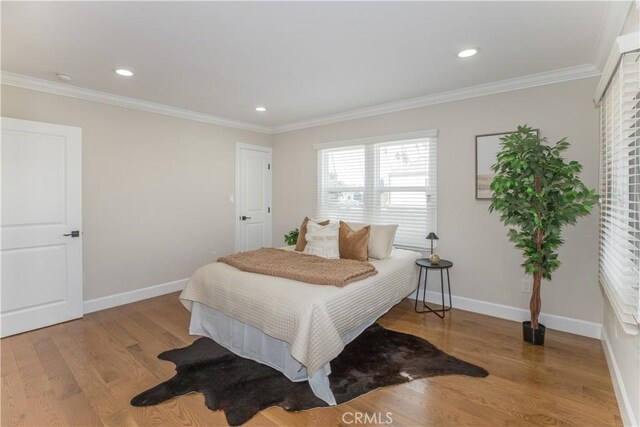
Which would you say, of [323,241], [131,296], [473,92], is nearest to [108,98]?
[131,296]

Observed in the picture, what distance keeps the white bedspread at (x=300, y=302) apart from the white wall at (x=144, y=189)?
138cm

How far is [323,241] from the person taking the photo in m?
3.61

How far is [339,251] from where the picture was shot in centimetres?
357

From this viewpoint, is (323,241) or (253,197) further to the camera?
(253,197)

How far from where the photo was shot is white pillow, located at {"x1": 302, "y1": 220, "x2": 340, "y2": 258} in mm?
3549

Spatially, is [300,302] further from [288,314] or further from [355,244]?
[355,244]

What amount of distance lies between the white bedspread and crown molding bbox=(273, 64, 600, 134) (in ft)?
6.63

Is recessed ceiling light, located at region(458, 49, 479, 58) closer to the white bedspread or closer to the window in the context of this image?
the window

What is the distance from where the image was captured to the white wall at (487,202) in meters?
2.94

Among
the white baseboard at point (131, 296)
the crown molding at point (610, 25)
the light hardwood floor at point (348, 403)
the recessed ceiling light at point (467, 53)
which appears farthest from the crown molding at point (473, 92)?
the white baseboard at point (131, 296)

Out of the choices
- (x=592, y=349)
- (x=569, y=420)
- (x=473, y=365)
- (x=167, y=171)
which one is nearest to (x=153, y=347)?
(x=167, y=171)

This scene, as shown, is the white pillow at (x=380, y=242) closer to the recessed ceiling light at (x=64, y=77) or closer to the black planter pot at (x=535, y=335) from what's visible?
the black planter pot at (x=535, y=335)

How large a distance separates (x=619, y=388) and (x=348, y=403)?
1.70 m

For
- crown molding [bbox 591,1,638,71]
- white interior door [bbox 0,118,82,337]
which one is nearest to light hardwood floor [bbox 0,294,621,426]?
white interior door [bbox 0,118,82,337]
